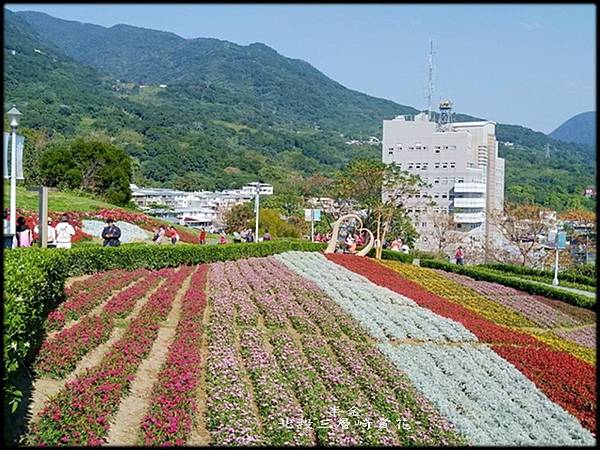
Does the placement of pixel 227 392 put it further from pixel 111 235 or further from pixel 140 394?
pixel 111 235

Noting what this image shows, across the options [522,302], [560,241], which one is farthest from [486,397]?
[560,241]

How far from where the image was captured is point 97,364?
25.1ft

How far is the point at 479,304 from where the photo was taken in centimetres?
1770

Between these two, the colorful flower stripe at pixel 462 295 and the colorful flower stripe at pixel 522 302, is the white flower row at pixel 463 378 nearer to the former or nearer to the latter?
the colorful flower stripe at pixel 462 295

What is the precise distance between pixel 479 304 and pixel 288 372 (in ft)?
35.6

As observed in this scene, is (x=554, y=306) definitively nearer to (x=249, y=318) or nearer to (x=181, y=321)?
(x=249, y=318)

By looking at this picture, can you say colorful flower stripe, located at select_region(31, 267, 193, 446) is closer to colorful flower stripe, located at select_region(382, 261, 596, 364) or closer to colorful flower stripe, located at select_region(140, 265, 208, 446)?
colorful flower stripe, located at select_region(140, 265, 208, 446)

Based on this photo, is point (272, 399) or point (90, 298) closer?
point (272, 399)

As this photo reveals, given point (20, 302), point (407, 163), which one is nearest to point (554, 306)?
point (20, 302)

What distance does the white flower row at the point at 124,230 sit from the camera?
24297 mm

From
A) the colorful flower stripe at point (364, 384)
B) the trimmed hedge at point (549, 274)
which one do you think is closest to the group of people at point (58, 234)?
the colorful flower stripe at point (364, 384)

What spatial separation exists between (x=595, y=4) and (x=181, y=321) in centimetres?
804

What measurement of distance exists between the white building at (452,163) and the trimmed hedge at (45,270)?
4301 cm

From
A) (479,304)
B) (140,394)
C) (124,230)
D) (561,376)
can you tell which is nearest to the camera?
(140,394)
